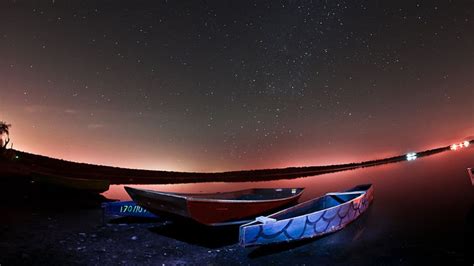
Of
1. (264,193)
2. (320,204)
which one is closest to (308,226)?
(320,204)

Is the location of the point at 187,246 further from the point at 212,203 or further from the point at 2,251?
the point at 2,251

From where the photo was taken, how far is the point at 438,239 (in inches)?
397

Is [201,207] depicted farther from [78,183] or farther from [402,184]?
[402,184]

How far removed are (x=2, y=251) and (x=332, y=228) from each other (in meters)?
11.2

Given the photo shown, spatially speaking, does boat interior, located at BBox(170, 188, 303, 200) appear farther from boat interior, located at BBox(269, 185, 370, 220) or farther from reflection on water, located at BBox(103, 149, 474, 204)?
reflection on water, located at BBox(103, 149, 474, 204)

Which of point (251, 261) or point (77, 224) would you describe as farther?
point (77, 224)

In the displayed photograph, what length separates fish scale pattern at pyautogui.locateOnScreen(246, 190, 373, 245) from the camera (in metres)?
8.69

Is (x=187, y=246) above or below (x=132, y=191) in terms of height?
below

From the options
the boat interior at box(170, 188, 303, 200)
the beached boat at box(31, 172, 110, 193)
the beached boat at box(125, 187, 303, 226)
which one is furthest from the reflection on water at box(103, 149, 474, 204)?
the beached boat at box(125, 187, 303, 226)

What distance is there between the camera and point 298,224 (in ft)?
31.1

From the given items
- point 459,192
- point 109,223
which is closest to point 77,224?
point 109,223

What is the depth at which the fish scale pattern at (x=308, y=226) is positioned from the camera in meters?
8.69

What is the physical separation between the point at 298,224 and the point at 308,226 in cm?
58

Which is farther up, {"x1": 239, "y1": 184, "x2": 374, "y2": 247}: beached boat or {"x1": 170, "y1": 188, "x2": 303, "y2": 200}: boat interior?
{"x1": 170, "y1": 188, "x2": 303, "y2": 200}: boat interior
